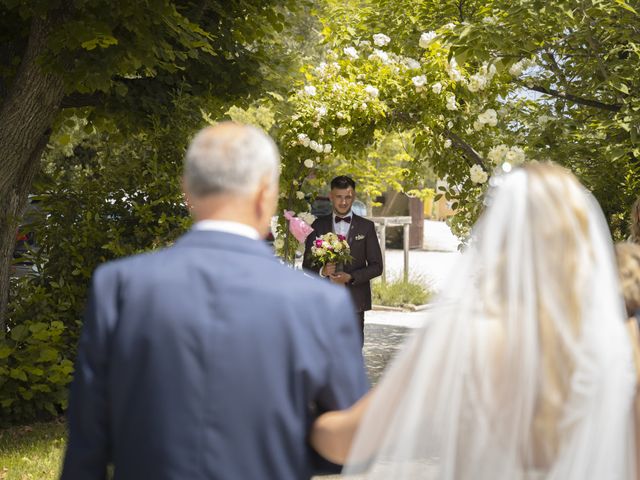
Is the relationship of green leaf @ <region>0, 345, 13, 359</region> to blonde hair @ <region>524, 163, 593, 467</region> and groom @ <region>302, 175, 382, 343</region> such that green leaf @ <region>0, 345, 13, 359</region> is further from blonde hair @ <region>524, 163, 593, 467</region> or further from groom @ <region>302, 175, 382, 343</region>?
blonde hair @ <region>524, 163, 593, 467</region>

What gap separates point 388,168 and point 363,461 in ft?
68.4

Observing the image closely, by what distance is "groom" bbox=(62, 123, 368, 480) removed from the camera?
232 cm

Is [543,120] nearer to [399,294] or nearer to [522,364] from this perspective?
[522,364]

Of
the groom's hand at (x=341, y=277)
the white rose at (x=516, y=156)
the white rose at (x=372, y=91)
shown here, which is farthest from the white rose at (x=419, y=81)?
the groom's hand at (x=341, y=277)

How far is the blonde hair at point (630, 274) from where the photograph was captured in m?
3.75

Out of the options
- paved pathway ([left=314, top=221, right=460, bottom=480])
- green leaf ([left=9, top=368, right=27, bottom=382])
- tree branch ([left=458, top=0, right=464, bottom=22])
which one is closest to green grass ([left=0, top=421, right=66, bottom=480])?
green leaf ([left=9, top=368, right=27, bottom=382])

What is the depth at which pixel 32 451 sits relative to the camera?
23.3 ft

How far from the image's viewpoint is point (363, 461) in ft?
8.11

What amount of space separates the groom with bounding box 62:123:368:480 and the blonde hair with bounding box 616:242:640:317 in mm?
1704

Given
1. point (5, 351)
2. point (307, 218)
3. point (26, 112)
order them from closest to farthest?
point (5, 351) < point (26, 112) < point (307, 218)

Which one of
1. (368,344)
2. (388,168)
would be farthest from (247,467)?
(388,168)

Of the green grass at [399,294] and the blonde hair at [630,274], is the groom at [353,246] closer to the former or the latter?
the blonde hair at [630,274]

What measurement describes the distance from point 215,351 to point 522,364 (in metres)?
0.75

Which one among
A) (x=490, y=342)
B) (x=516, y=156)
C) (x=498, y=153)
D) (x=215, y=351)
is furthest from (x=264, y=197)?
(x=498, y=153)
